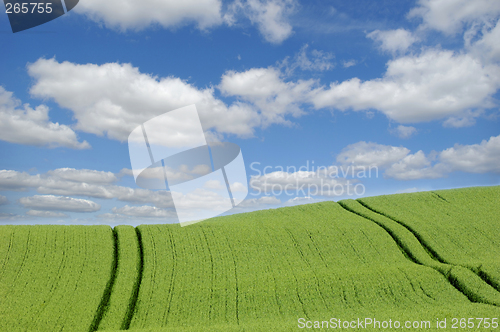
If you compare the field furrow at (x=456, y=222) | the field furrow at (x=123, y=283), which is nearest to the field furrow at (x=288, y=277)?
the field furrow at (x=123, y=283)

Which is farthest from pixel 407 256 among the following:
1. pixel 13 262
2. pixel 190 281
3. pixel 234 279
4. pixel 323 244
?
pixel 13 262

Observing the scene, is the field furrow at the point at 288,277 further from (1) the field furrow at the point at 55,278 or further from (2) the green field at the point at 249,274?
(1) the field furrow at the point at 55,278

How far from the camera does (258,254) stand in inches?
1038

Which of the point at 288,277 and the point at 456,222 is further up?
the point at 456,222

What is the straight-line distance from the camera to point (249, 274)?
2373 cm

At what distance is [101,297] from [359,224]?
24.1 meters

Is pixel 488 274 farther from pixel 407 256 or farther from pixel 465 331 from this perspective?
pixel 465 331

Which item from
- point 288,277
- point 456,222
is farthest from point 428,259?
point 288,277

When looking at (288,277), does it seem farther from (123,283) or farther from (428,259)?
Answer: (428,259)

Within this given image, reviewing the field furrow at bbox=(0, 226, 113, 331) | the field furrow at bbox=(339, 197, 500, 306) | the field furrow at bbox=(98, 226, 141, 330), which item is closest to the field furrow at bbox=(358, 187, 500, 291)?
the field furrow at bbox=(339, 197, 500, 306)

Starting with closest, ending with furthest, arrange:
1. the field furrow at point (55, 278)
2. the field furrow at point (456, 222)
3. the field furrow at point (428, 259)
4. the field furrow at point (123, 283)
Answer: the field furrow at point (55, 278)
the field furrow at point (123, 283)
the field furrow at point (428, 259)
the field furrow at point (456, 222)

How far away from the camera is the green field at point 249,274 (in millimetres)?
19500

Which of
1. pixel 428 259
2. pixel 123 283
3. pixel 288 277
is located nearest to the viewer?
pixel 123 283

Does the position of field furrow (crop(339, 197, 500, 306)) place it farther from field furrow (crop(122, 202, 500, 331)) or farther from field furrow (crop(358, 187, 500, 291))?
field furrow (crop(358, 187, 500, 291))
